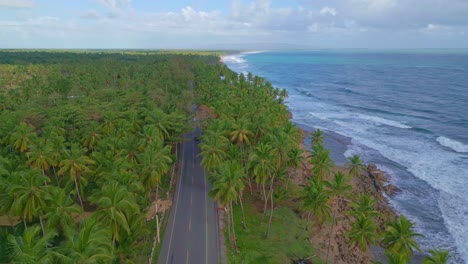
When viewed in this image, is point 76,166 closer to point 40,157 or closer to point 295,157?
point 40,157

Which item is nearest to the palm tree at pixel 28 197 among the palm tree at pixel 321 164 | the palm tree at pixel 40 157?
the palm tree at pixel 40 157

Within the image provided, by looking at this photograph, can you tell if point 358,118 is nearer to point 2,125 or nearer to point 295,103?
point 295,103

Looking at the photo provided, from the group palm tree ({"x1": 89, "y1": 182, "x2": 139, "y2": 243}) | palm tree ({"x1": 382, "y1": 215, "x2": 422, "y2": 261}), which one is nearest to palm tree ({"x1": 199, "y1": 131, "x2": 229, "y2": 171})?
palm tree ({"x1": 89, "y1": 182, "x2": 139, "y2": 243})

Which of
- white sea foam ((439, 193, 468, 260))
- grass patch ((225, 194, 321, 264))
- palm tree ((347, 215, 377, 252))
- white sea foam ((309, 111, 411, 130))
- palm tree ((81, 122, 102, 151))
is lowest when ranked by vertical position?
white sea foam ((439, 193, 468, 260))

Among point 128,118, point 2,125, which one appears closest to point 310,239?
point 128,118

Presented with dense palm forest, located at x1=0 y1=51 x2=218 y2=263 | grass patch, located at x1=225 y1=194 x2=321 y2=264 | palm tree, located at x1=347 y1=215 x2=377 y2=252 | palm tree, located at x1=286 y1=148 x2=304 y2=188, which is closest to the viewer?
dense palm forest, located at x1=0 y1=51 x2=218 y2=263

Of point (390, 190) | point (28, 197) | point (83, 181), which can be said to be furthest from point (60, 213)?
point (390, 190)

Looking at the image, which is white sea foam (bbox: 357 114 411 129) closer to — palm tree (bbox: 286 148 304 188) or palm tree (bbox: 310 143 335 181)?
palm tree (bbox: 310 143 335 181)
